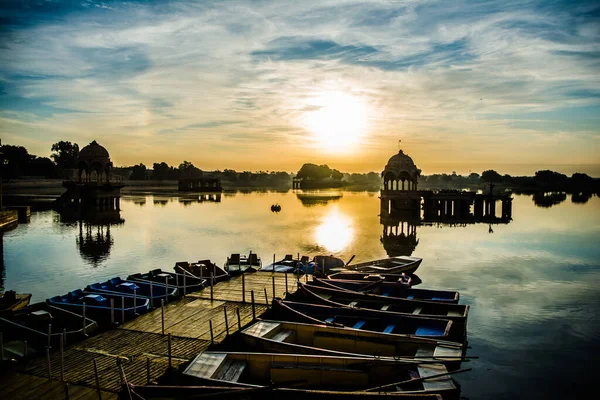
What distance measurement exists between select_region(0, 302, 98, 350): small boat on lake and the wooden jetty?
64 cm

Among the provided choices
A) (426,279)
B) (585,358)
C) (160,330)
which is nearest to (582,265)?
(426,279)

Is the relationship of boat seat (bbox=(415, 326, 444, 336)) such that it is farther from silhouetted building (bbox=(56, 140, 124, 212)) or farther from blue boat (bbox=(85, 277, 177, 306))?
silhouetted building (bbox=(56, 140, 124, 212))

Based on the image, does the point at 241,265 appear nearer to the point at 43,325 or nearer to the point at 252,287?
the point at 252,287

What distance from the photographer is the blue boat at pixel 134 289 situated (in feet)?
61.7

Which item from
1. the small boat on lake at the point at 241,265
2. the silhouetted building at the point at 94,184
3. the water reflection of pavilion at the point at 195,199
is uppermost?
the silhouetted building at the point at 94,184

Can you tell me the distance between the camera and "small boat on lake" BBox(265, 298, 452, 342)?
15359mm

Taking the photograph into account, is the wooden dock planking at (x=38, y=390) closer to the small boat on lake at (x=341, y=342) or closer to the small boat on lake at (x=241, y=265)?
the small boat on lake at (x=341, y=342)

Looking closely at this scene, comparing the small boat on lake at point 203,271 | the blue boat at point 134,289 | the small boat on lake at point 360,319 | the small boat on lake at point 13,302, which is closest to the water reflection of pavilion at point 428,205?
the small boat on lake at point 203,271

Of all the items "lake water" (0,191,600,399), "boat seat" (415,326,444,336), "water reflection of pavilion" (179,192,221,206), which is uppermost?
"water reflection of pavilion" (179,192,221,206)

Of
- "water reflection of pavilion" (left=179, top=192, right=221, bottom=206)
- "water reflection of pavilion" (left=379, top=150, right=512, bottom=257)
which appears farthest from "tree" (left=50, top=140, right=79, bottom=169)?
"water reflection of pavilion" (left=379, top=150, right=512, bottom=257)

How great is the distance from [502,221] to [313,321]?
169ft

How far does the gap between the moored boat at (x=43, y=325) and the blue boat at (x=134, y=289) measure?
2.96 meters

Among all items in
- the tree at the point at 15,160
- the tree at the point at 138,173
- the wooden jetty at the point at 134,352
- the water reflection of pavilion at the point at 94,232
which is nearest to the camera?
the wooden jetty at the point at 134,352

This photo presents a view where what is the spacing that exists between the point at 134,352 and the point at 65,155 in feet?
487
